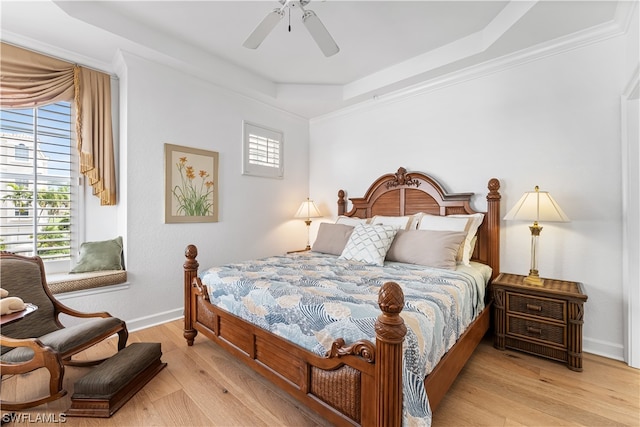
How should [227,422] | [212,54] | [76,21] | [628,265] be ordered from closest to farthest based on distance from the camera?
[227,422], [628,265], [76,21], [212,54]

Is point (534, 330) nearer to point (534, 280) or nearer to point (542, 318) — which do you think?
point (542, 318)

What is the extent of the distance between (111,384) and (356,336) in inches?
59.8

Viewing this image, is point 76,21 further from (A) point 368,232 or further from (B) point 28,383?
(A) point 368,232

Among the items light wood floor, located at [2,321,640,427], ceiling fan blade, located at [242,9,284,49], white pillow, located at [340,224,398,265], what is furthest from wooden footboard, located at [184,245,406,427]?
ceiling fan blade, located at [242,9,284,49]

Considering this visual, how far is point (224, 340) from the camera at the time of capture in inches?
83.9

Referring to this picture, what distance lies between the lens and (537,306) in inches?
86.9

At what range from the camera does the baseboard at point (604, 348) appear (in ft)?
7.27

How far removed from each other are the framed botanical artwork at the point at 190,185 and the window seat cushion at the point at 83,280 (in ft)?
2.29

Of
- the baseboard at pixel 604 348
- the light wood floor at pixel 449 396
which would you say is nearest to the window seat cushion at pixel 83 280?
the light wood floor at pixel 449 396

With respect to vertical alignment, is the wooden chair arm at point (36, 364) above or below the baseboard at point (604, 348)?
above

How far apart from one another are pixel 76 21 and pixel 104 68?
69 cm

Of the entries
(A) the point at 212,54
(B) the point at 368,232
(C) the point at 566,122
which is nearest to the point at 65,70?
(A) the point at 212,54

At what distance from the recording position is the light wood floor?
5.19 ft

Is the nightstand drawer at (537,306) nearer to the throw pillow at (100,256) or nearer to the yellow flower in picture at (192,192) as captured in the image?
the yellow flower in picture at (192,192)
